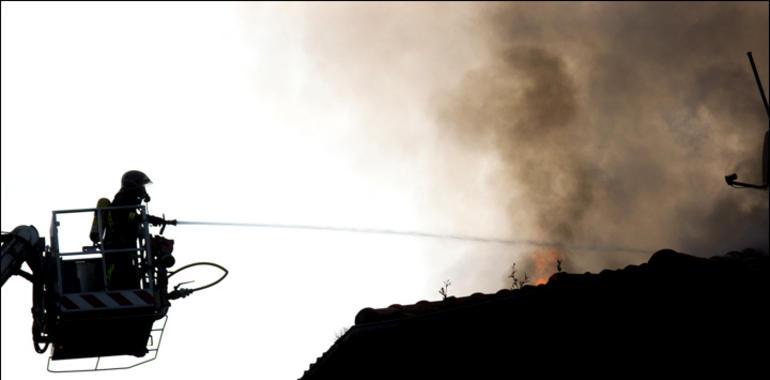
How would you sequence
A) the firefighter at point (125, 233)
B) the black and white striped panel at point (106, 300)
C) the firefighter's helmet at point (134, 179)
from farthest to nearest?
the firefighter's helmet at point (134, 179), the firefighter at point (125, 233), the black and white striped panel at point (106, 300)

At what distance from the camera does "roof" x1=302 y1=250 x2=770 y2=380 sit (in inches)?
269

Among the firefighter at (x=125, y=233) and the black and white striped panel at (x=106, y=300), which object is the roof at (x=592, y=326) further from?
the firefighter at (x=125, y=233)

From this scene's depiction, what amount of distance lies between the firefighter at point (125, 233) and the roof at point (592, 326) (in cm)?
344

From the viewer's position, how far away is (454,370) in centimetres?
789

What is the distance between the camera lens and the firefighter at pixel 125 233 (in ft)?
34.6

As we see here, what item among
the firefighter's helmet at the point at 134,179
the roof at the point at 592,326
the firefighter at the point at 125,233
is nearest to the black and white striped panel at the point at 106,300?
the firefighter at the point at 125,233

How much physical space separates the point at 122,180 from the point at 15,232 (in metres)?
1.41

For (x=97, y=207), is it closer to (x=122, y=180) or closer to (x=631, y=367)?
(x=122, y=180)

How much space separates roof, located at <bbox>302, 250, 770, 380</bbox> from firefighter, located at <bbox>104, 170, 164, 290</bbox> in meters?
3.44

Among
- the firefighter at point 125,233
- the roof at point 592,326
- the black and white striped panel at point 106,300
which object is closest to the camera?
the roof at point 592,326

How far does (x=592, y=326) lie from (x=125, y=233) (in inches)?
227

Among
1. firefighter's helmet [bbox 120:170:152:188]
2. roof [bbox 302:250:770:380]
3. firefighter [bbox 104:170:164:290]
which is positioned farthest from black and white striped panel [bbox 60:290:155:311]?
roof [bbox 302:250:770:380]

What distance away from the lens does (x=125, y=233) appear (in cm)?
1072

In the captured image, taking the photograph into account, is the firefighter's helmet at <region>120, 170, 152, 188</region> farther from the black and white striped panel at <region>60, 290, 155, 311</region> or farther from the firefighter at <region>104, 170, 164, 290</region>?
the black and white striped panel at <region>60, 290, 155, 311</region>
